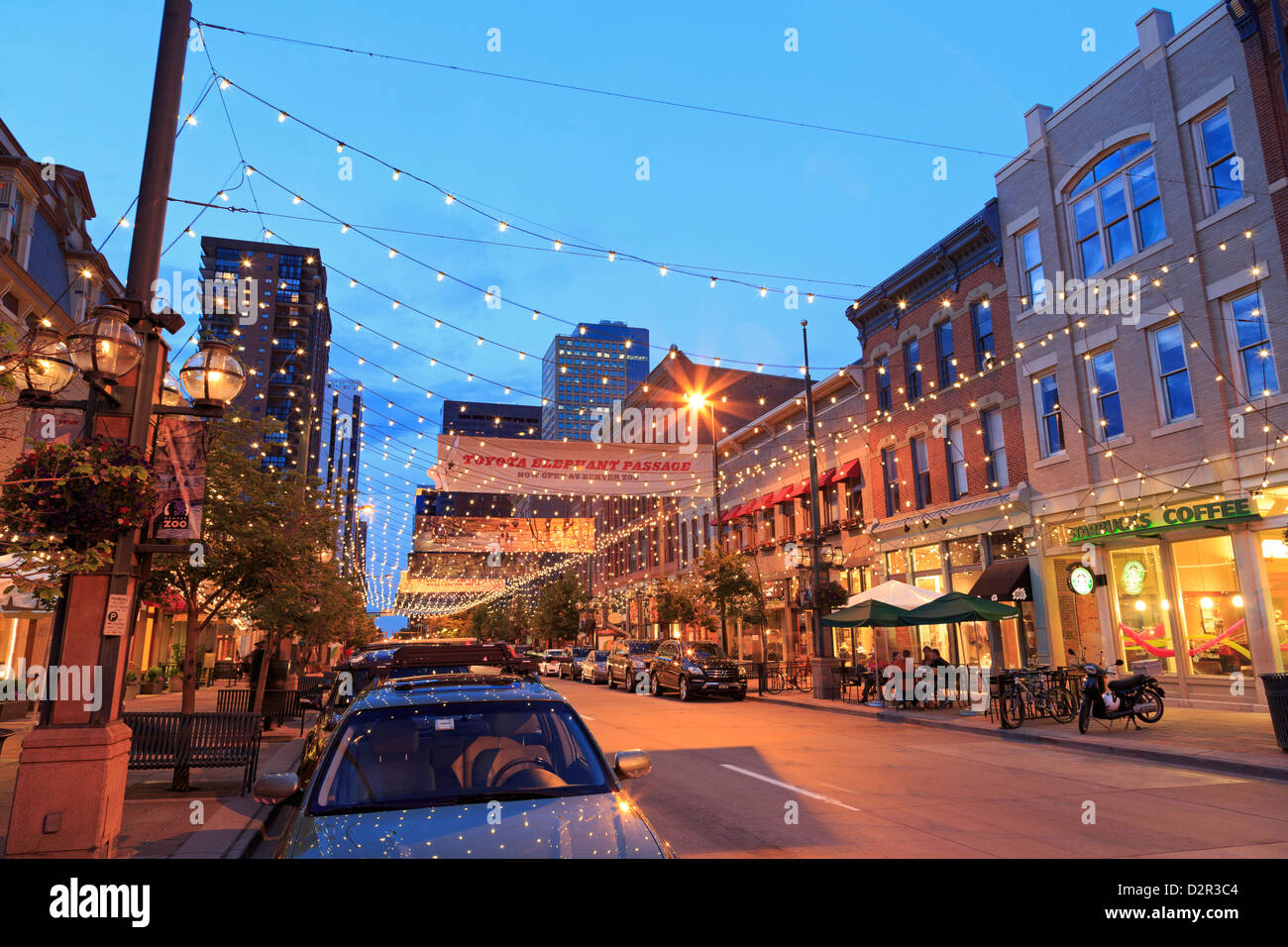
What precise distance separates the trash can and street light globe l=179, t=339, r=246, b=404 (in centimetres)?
1393

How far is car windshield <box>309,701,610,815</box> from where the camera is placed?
3.98 metres

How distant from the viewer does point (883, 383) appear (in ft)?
95.0

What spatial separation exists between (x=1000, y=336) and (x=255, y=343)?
336ft

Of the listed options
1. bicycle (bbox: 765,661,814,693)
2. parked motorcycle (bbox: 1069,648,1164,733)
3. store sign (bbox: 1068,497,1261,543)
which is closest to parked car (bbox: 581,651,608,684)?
bicycle (bbox: 765,661,814,693)

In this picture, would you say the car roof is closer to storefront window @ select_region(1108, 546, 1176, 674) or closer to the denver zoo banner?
the denver zoo banner

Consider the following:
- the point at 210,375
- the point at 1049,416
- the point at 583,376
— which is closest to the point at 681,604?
the point at 1049,416

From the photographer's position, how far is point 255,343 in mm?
103938

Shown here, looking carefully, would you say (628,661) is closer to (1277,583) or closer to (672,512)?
(672,512)

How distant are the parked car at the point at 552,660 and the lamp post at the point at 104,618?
4123 centimetres

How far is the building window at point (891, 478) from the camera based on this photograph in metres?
28.1

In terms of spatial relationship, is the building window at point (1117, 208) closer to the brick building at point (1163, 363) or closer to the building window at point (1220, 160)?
the brick building at point (1163, 363)

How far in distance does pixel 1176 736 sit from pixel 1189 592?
5.72 meters

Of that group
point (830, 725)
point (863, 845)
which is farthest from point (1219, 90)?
point (863, 845)

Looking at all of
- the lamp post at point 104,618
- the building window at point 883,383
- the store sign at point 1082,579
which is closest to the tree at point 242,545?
the lamp post at point 104,618
